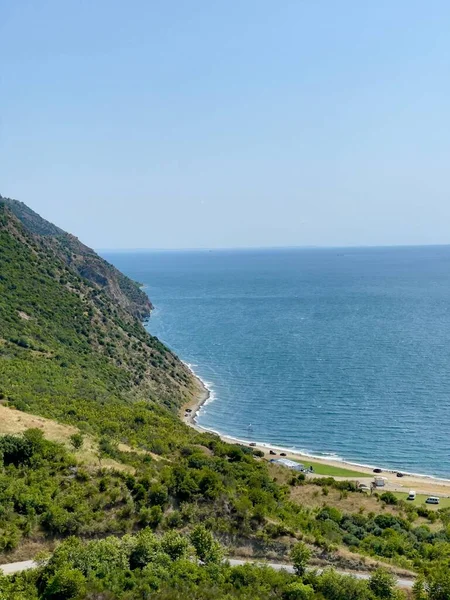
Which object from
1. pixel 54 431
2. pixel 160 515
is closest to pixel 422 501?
pixel 160 515

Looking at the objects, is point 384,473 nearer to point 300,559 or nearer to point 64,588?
point 300,559

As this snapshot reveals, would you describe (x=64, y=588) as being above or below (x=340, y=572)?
above

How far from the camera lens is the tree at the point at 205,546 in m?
26.5

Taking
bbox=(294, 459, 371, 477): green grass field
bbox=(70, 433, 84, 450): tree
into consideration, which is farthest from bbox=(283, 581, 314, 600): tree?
bbox=(294, 459, 371, 477): green grass field

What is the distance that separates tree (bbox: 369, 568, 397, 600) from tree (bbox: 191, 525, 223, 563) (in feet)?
25.2

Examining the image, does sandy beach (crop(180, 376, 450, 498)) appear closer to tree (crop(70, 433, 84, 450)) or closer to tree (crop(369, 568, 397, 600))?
tree (crop(369, 568, 397, 600))

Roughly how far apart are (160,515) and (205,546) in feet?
14.8

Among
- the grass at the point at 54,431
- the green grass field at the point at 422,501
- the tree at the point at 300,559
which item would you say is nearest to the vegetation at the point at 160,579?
the tree at the point at 300,559

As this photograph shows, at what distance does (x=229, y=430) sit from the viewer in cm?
8438

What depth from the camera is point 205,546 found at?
27188 millimetres

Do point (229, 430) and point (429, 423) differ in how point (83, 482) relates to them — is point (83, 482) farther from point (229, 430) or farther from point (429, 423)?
point (429, 423)

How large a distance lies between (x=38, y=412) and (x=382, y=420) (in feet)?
182

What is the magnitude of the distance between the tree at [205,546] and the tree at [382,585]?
7678mm

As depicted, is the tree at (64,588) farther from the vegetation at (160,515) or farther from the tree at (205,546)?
the tree at (205,546)
